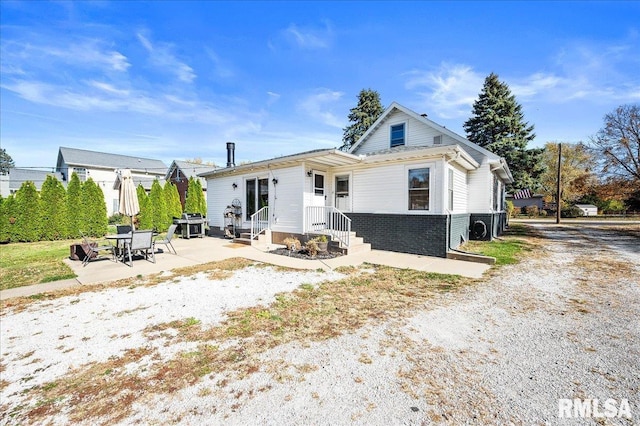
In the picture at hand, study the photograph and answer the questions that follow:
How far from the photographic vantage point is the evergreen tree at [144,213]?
1653cm

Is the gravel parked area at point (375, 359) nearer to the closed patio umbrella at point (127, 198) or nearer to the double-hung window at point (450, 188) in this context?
the closed patio umbrella at point (127, 198)

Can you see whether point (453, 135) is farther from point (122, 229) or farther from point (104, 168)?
point (104, 168)

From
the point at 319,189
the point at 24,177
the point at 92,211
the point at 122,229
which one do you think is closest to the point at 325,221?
the point at 319,189

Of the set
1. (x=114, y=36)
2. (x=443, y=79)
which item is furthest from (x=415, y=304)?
(x=114, y=36)

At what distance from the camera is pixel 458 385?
2365mm

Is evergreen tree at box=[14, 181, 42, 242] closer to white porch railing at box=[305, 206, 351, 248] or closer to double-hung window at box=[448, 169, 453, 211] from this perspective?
white porch railing at box=[305, 206, 351, 248]

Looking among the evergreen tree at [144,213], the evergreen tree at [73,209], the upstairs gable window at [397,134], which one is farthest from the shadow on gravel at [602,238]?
the evergreen tree at [73,209]

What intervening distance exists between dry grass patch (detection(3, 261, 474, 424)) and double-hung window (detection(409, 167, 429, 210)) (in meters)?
3.65

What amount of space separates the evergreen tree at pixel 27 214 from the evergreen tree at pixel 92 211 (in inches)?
61.9

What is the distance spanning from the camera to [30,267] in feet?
A: 23.7

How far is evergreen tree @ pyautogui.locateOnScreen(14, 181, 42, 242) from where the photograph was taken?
1212 cm

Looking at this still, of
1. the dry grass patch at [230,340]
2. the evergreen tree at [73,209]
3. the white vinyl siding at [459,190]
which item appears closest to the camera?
the dry grass patch at [230,340]

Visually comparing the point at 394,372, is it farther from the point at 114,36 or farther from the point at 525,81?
the point at 525,81

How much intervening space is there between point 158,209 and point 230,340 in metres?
16.9
